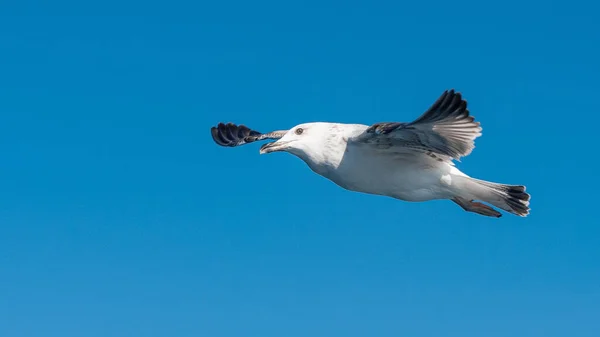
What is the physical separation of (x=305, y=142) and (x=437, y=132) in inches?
100

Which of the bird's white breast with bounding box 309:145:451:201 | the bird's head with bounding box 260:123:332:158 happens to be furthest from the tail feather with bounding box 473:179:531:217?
the bird's head with bounding box 260:123:332:158

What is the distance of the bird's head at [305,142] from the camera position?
52.7 feet

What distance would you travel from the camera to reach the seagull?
15.0 meters

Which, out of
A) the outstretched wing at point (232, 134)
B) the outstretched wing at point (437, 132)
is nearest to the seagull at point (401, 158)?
the outstretched wing at point (437, 132)

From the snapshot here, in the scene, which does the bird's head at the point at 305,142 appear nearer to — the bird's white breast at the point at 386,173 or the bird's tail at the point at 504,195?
the bird's white breast at the point at 386,173

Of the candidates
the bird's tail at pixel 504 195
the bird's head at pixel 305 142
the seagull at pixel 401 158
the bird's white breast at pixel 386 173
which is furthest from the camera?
the bird's tail at pixel 504 195

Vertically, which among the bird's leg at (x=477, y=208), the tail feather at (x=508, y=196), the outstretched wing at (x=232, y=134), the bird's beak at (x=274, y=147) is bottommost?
the tail feather at (x=508, y=196)

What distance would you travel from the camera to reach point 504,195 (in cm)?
1684

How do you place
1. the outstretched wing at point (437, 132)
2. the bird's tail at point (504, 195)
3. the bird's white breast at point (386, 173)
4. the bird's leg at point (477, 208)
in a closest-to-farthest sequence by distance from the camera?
the outstretched wing at point (437, 132) → the bird's white breast at point (386, 173) → the bird's tail at point (504, 195) → the bird's leg at point (477, 208)

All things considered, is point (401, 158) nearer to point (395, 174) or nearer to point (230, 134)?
point (395, 174)

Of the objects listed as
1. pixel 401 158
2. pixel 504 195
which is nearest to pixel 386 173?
pixel 401 158

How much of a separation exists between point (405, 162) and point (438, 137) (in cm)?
118

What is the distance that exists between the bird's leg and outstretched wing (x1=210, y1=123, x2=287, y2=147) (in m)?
5.14

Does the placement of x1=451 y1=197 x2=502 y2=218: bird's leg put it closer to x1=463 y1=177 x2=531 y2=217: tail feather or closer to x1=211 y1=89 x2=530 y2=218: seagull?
x1=211 y1=89 x2=530 y2=218: seagull
